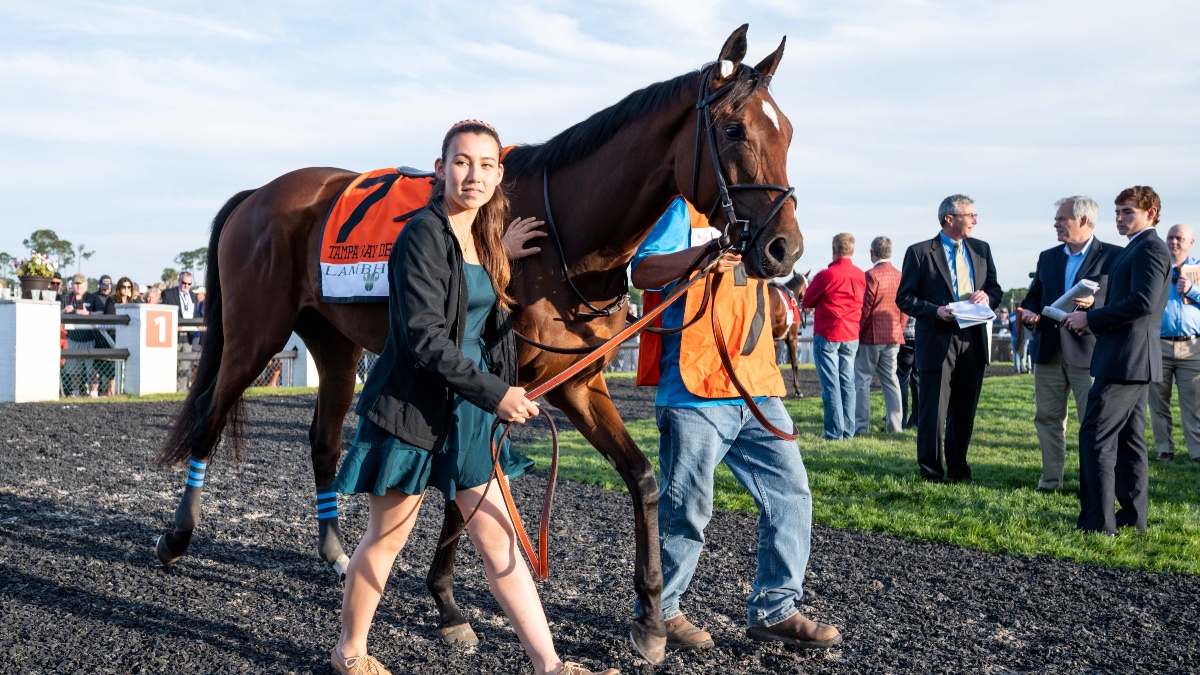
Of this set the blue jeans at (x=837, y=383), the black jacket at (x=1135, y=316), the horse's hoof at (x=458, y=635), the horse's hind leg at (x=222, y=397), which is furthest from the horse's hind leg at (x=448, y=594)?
the blue jeans at (x=837, y=383)

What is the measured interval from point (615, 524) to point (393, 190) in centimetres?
251

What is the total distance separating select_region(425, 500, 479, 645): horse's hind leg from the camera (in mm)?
3475

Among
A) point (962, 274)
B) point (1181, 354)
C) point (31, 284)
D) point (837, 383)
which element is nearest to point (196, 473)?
point (962, 274)

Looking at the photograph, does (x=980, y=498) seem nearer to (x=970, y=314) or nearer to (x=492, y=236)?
(x=970, y=314)

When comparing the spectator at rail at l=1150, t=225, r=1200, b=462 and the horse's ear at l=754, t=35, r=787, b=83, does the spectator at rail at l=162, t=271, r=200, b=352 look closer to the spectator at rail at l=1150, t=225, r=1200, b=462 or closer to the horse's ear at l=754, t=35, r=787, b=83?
the spectator at rail at l=1150, t=225, r=1200, b=462

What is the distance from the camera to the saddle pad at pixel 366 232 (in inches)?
152

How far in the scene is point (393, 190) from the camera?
13.1 feet

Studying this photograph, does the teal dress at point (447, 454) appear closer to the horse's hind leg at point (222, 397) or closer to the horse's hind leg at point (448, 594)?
the horse's hind leg at point (448, 594)

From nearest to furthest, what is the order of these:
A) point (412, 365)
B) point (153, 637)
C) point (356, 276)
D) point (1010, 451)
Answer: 1. point (412, 365)
2. point (153, 637)
3. point (356, 276)
4. point (1010, 451)

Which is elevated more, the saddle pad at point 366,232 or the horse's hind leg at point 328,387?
the saddle pad at point 366,232

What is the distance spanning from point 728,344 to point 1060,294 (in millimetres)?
4008

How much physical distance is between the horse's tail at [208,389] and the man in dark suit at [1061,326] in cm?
487

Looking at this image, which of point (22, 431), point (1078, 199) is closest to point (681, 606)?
A: point (1078, 199)

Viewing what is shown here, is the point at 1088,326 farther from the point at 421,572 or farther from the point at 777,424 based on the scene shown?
the point at 421,572
